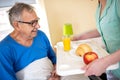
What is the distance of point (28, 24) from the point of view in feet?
5.03

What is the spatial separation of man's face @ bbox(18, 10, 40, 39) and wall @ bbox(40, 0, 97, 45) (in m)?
0.85

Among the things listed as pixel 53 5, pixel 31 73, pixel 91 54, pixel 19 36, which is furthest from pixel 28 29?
pixel 53 5

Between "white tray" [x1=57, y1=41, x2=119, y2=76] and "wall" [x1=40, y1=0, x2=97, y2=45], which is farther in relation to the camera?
"wall" [x1=40, y1=0, x2=97, y2=45]

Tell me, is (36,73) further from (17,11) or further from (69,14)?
(69,14)

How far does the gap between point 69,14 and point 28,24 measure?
1002mm

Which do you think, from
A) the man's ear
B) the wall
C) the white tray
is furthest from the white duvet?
the wall

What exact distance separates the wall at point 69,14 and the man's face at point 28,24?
852 mm

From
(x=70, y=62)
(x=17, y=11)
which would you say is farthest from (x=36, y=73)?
(x=17, y=11)

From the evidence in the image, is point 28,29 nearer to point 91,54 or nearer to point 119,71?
point 91,54

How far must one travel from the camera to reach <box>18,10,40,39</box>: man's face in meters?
1.52

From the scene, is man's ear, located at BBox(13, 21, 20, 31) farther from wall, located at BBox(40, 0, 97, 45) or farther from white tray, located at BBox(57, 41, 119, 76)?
wall, located at BBox(40, 0, 97, 45)

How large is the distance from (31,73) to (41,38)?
0.36 m

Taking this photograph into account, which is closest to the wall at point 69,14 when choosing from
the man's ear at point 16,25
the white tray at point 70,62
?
the white tray at point 70,62

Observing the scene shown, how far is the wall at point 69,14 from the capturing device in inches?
94.4
